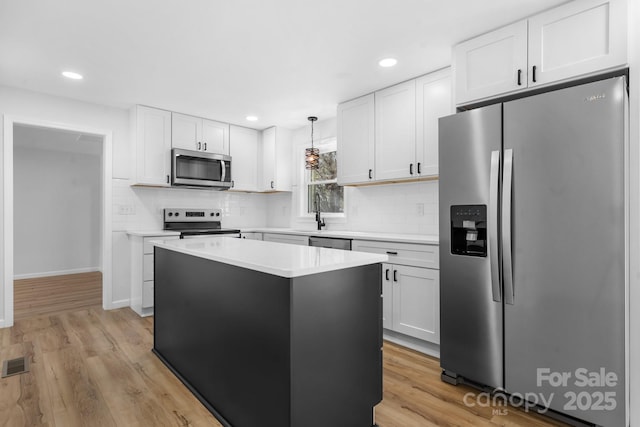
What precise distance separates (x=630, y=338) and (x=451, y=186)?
1215 millimetres

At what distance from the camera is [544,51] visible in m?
2.13

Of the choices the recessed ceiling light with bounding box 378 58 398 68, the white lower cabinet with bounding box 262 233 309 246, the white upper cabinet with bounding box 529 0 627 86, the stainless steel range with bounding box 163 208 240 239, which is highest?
the recessed ceiling light with bounding box 378 58 398 68

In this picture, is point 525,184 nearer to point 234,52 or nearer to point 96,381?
point 234,52

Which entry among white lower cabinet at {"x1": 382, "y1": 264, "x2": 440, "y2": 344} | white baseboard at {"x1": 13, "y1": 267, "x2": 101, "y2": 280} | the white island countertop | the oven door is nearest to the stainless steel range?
the oven door

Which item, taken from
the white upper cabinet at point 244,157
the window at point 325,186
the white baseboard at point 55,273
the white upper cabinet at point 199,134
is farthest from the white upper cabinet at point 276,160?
the white baseboard at point 55,273

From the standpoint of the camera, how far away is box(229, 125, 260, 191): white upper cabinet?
495 centimetres

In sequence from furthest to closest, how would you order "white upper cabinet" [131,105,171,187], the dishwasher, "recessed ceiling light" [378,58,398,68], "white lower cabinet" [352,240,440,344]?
"white upper cabinet" [131,105,171,187], the dishwasher, "recessed ceiling light" [378,58,398,68], "white lower cabinet" [352,240,440,344]

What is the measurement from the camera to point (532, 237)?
1936 mm

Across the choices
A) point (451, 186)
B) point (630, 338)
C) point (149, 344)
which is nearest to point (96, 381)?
point (149, 344)

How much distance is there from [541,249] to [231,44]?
2.53 meters

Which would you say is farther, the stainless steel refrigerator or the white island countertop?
the stainless steel refrigerator

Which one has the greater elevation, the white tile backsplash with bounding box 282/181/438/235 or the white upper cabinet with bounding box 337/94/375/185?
the white upper cabinet with bounding box 337/94/375/185

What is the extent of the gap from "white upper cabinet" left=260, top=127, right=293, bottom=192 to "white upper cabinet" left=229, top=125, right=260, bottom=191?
0.13 meters

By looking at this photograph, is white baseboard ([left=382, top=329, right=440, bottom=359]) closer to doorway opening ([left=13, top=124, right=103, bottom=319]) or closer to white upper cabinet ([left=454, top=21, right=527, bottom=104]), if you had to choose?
white upper cabinet ([left=454, top=21, right=527, bottom=104])
